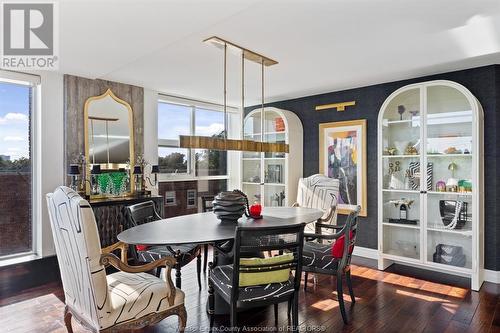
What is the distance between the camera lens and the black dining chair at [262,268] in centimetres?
205

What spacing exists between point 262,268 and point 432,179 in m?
2.82

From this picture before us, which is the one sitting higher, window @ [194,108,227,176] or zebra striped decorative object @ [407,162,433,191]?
window @ [194,108,227,176]

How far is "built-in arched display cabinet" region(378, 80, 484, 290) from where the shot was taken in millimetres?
3518

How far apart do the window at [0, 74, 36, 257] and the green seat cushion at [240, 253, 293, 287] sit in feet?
10.4

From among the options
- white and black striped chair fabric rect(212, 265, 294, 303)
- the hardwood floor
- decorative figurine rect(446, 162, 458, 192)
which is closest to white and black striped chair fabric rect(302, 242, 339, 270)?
the hardwood floor

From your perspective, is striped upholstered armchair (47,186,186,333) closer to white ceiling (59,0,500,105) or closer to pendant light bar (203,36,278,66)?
white ceiling (59,0,500,105)

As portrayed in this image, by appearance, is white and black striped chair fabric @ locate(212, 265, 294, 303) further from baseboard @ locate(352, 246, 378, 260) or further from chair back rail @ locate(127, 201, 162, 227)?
baseboard @ locate(352, 246, 378, 260)

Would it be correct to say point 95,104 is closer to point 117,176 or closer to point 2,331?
point 117,176

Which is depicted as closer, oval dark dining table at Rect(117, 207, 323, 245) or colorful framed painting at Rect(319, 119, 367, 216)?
oval dark dining table at Rect(117, 207, 323, 245)

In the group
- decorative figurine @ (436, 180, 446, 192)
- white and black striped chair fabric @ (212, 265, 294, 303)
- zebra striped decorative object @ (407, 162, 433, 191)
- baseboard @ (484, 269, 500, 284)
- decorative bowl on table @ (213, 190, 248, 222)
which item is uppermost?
zebra striped decorative object @ (407, 162, 433, 191)

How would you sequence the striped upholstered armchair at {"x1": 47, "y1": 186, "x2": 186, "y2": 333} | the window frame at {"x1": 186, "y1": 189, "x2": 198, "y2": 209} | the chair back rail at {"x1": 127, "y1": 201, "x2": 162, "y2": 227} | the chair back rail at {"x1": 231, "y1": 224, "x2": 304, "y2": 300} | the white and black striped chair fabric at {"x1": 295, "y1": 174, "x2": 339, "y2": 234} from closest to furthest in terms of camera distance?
1. the striped upholstered armchair at {"x1": 47, "y1": 186, "x2": 186, "y2": 333}
2. the chair back rail at {"x1": 231, "y1": 224, "x2": 304, "y2": 300}
3. the chair back rail at {"x1": 127, "y1": 201, "x2": 162, "y2": 227}
4. the white and black striped chair fabric at {"x1": 295, "y1": 174, "x2": 339, "y2": 234}
5. the window frame at {"x1": 186, "y1": 189, "x2": 198, "y2": 209}

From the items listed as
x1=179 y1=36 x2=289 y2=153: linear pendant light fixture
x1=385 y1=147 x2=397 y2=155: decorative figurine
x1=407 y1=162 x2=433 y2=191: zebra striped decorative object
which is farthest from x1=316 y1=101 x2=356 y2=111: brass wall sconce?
x1=179 y1=36 x2=289 y2=153: linear pendant light fixture

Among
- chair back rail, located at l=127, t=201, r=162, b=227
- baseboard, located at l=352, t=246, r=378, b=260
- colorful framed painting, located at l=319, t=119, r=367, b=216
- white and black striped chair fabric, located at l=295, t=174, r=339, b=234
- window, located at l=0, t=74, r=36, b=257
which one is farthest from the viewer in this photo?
colorful framed painting, located at l=319, t=119, r=367, b=216

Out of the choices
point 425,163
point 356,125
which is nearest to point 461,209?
point 425,163
